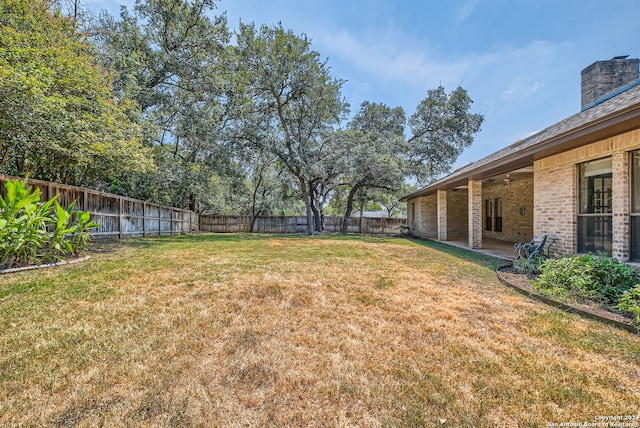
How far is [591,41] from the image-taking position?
29.1 feet

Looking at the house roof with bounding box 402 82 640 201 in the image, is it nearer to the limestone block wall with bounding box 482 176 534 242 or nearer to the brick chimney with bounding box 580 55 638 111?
the brick chimney with bounding box 580 55 638 111

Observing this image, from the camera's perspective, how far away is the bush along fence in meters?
7.66

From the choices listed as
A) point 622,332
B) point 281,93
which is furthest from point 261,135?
point 622,332

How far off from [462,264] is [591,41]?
9.10 metres

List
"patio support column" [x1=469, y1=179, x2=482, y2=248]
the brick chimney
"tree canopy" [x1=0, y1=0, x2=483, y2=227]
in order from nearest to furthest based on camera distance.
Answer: "tree canopy" [x1=0, y1=0, x2=483, y2=227]
the brick chimney
"patio support column" [x1=469, y1=179, x2=482, y2=248]

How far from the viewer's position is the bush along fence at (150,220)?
766 centimetres

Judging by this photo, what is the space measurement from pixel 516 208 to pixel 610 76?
5.07m

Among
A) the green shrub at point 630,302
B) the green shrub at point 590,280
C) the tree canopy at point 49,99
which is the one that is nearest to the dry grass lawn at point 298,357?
the green shrub at point 630,302

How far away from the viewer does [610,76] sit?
24.7 feet

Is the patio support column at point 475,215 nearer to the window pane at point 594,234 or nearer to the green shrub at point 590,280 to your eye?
the window pane at point 594,234

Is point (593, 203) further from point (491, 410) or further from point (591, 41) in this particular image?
point (591, 41)

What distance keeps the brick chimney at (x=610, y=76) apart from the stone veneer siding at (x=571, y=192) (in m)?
2.85

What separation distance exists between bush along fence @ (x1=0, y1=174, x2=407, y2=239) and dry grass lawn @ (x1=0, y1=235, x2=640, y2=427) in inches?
169

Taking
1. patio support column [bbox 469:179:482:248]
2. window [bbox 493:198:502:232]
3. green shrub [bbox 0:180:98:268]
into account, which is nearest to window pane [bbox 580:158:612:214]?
patio support column [bbox 469:179:482:248]
